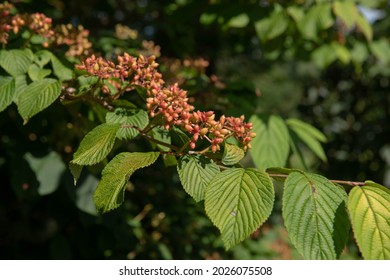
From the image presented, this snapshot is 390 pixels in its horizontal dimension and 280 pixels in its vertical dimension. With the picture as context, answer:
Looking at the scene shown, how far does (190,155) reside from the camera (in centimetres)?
117

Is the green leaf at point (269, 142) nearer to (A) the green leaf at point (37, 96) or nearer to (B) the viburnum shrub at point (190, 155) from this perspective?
(B) the viburnum shrub at point (190, 155)

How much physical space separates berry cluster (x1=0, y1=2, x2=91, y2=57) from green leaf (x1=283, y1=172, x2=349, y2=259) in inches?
40.4

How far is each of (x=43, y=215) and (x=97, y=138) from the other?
5.16 feet

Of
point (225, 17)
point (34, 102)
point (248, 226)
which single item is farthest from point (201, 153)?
point (225, 17)

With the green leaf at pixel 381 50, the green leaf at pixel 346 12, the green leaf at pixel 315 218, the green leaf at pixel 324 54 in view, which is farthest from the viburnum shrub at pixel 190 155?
the green leaf at pixel 381 50

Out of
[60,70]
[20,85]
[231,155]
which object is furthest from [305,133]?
[20,85]

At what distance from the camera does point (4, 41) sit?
1534 mm

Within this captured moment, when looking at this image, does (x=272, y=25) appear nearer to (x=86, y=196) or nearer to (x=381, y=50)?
(x=86, y=196)

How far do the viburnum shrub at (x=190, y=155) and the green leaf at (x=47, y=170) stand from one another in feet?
1.49

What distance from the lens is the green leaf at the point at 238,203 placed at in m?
0.99

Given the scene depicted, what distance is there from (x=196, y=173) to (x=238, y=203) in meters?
0.16

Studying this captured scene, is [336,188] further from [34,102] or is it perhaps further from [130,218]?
[130,218]

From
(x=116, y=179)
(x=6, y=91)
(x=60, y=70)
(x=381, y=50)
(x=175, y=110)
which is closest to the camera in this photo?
(x=116, y=179)
